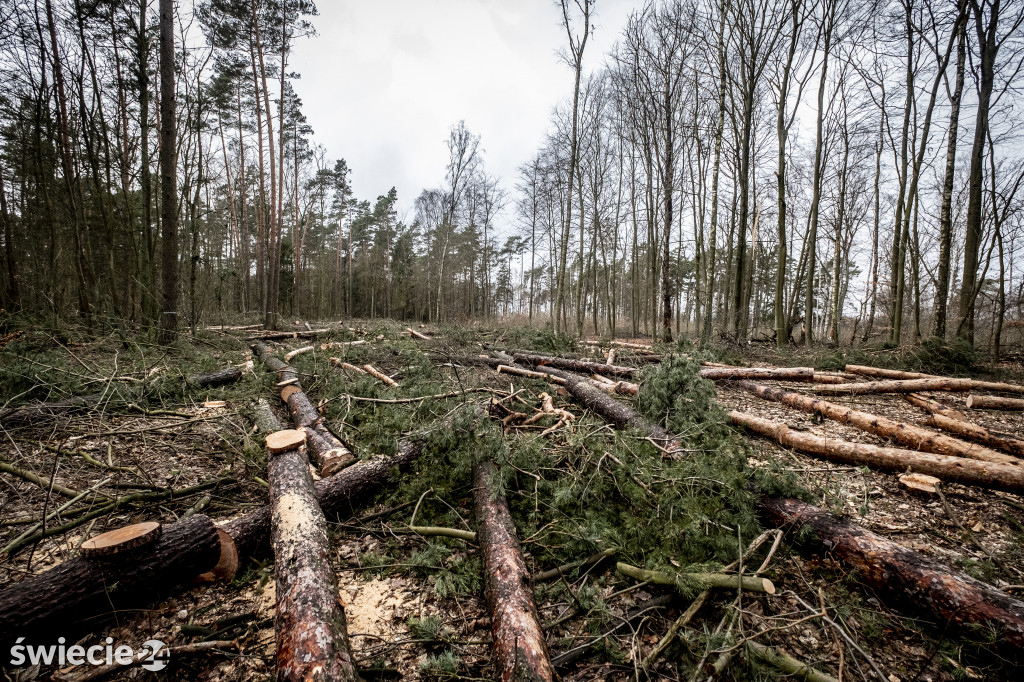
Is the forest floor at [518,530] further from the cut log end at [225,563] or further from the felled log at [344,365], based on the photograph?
the felled log at [344,365]

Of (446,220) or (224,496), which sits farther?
(446,220)

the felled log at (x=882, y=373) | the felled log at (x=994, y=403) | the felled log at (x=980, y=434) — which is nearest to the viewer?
the felled log at (x=980, y=434)

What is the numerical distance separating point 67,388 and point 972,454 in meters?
9.10

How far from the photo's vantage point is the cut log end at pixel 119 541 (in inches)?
75.6

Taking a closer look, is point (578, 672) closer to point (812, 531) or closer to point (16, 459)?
point (812, 531)

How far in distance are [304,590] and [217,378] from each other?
194 inches

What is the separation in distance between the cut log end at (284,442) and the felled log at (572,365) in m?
5.05

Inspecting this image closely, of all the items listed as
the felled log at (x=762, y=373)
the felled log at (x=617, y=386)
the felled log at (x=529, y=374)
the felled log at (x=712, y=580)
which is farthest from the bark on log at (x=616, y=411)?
the felled log at (x=762, y=373)

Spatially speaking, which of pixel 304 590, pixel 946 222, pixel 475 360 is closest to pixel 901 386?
pixel 946 222

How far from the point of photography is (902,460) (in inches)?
138

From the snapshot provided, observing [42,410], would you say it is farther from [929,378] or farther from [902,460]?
[929,378]

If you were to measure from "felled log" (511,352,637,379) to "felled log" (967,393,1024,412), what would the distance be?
419 centimetres

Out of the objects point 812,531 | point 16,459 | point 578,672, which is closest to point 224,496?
point 16,459

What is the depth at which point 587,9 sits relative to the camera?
465 inches
